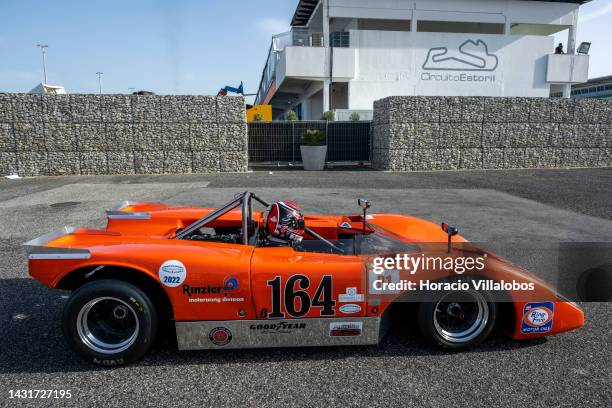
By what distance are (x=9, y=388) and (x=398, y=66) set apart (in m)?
25.4

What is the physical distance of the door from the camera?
9.10 feet

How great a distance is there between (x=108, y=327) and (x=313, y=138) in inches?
534

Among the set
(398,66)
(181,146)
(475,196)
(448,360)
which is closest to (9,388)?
(448,360)

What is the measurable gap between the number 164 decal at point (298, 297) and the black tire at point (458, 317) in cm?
70

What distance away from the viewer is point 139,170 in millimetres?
14781

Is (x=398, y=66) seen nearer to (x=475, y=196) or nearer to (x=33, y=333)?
(x=475, y=196)

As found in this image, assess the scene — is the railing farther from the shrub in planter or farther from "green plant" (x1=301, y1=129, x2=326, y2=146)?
the shrub in planter

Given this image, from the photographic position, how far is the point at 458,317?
3.05m

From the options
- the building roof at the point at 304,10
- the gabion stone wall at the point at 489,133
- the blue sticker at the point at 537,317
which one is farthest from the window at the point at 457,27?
the blue sticker at the point at 537,317

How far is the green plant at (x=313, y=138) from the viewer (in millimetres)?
15969

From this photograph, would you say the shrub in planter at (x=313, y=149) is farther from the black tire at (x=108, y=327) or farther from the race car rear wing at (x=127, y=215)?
the black tire at (x=108, y=327)

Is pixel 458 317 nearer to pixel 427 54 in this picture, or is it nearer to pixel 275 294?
pixel 275 294

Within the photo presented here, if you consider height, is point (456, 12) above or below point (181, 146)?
above

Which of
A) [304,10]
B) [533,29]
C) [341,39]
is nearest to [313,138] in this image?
[341,39]
